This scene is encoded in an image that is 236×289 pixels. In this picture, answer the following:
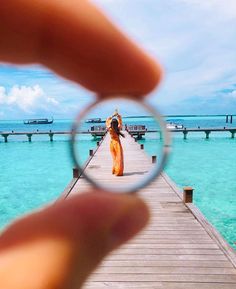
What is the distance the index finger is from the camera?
7.00 feet

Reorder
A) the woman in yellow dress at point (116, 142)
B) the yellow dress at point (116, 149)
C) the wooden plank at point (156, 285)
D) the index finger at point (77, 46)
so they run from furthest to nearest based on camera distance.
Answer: the yellow dress at point (116, 149)
the woman in yellow dress at point (116, 142)
the wooden plank at point (156, 285)
the index finger at point (77, 46)

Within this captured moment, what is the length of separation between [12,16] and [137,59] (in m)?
0.90

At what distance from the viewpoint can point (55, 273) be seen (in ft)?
6.40

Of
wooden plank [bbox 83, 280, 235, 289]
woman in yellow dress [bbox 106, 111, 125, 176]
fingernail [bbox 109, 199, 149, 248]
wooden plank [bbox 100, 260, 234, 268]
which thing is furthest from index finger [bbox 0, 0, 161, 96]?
woman in yellow dress [bbox 106, 111, 125, 176]

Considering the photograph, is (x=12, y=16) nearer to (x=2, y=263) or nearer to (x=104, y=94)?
(x=104, y=94)

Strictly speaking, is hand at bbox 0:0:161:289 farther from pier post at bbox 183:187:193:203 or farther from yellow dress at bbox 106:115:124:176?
yellow dress at bbox 106:115:124:176

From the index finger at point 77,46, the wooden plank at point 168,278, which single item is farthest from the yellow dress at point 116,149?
the index finger at point 77,46

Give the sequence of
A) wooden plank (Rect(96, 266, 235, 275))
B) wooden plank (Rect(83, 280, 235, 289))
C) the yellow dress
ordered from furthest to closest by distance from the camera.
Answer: the yellow dress → wooden plank (Rect(96, 266, 235, 275)) → wooden plank (Rect(83, 280, 235, 289))

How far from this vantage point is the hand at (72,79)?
76.5 inches

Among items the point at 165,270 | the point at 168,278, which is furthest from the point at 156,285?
the point at 165,270

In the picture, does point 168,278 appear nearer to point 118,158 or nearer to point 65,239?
point 65,239

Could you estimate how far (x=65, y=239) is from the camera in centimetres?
200

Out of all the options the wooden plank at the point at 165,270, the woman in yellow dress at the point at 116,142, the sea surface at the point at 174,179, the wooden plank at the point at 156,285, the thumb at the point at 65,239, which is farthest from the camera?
the sea surface at the point at 174,179

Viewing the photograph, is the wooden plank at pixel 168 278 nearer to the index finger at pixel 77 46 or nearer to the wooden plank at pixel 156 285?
the wooden plank at pixel 156 285
